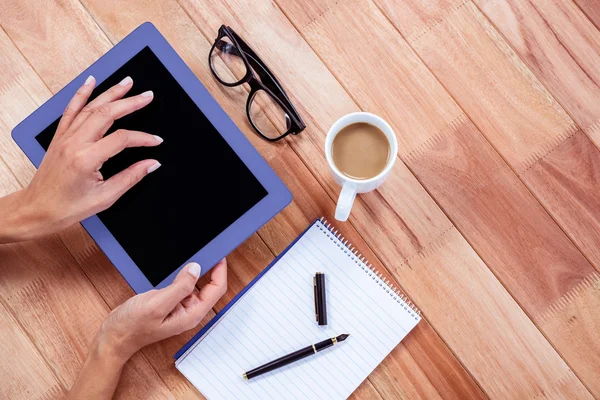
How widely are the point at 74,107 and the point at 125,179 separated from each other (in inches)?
6.1

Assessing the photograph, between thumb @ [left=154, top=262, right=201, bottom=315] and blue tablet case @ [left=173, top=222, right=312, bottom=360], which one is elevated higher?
thumb @ [left=154, top=262, right=201, bottom=315]

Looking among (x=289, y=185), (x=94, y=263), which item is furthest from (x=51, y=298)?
(x=289, y=185)

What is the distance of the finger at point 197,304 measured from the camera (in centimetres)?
86

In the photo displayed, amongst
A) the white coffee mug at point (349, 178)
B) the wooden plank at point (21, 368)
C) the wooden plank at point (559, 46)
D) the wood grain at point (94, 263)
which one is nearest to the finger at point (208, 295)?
the wood grain at point (94, 263)

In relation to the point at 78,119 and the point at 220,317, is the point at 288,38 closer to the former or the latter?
the point at 78,119

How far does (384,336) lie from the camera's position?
942mm

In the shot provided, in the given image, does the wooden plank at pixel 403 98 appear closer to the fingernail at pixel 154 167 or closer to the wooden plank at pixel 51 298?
the fingernail at pixel 154 167

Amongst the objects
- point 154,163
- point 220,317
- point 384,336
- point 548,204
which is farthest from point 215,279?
point 548,204

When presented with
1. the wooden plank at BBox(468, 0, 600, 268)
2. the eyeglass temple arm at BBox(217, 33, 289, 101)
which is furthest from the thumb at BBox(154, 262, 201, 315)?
the wooden plank at BBox(468, 0, 600, 268)

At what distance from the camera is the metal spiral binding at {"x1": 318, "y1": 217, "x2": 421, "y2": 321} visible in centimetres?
94

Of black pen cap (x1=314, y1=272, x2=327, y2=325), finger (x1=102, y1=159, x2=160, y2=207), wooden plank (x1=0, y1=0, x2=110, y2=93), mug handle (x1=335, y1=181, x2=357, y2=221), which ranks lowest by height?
black pen cap (x1=314, y1=272, x2=327, y2=325)

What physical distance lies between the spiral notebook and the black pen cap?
2cm

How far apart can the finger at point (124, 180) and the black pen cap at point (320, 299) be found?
0.37 metres

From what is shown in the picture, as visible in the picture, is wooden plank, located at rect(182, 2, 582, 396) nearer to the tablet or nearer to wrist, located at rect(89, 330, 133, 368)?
the tablet
